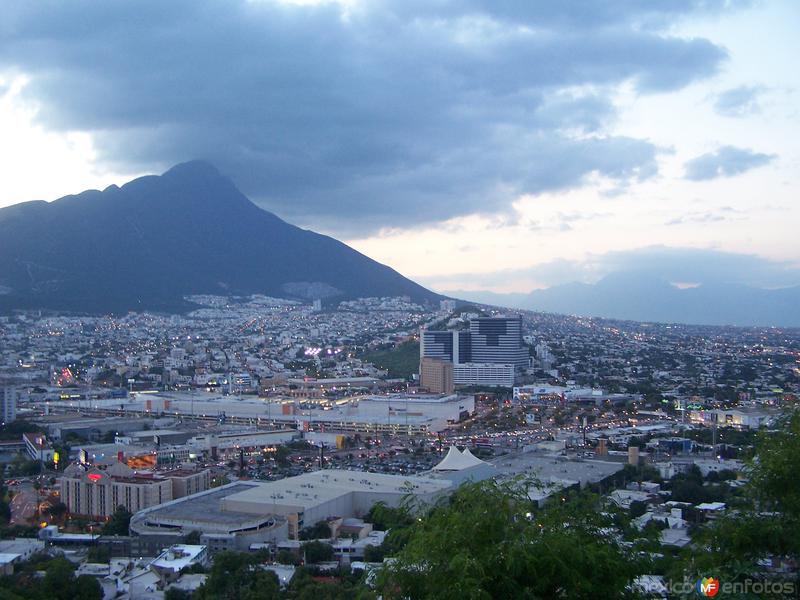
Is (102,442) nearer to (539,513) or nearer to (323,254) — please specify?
(539,513)

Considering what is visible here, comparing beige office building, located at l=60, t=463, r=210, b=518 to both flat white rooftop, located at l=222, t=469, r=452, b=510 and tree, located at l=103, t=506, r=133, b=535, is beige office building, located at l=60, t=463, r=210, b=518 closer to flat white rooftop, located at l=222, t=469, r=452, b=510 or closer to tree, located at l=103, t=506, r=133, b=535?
tree, located at l=103, t=506, r=133, b=535

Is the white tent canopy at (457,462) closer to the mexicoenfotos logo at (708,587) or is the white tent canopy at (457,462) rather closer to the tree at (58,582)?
the tree at (58,582)

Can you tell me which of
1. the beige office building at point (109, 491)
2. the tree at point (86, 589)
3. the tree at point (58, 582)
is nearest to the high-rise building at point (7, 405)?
the beige office building at point (109, 491)

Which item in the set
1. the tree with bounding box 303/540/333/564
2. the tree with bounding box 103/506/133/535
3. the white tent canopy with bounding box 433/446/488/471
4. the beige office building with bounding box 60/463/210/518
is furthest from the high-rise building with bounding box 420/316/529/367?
the tree with bounding box 303/540/333/564

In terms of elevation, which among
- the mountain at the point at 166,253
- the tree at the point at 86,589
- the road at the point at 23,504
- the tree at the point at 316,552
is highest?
the mountain at the point at 166,253

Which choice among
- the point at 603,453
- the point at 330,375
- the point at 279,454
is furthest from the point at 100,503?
the point at 330,375

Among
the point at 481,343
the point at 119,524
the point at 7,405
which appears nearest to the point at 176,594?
the point at 119,524

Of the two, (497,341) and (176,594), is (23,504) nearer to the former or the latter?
(176,594)
